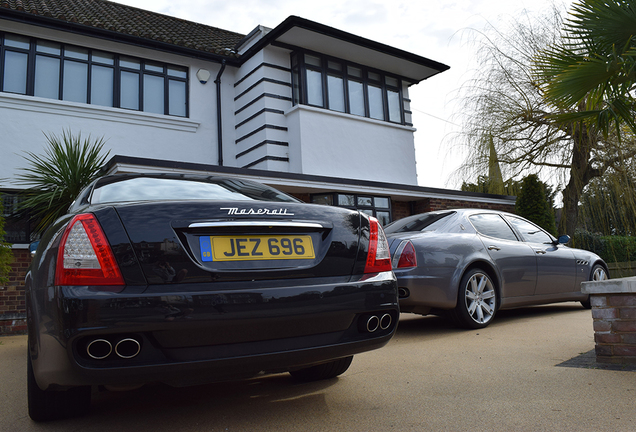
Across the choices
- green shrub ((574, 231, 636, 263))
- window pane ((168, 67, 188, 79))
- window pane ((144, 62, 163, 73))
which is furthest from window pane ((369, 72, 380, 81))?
green shrub ((574, 231, 636, 263))

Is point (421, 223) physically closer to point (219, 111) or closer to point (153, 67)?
point (219, 111)

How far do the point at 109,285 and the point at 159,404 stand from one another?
1234 mm

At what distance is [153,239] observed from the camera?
2.07m

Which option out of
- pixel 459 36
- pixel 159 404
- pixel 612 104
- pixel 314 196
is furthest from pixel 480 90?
pixel 159 404

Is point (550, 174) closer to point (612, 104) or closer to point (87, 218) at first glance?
point (612, 104)

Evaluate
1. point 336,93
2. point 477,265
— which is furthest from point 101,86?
point 477,265

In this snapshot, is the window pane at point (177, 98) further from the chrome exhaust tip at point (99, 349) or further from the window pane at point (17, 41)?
the chrome exhaust tip at point (99, 349)

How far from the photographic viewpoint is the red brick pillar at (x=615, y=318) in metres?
3.10

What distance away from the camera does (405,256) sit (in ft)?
16.3

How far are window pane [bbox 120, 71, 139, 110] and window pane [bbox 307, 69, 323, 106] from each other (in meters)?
4.16

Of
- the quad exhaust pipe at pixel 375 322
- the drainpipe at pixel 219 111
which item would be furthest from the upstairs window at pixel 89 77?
the quad exhaust pipe at pixel 375 322

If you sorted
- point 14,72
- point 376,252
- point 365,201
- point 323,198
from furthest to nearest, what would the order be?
point 365,201, point 323,198, point 14,72, point 376,252

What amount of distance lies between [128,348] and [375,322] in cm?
115

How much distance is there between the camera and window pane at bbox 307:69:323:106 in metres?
12.3
